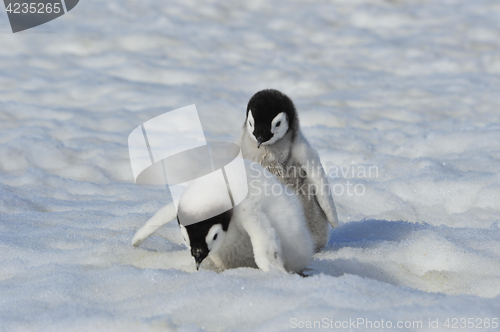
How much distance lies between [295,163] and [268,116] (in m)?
0.35

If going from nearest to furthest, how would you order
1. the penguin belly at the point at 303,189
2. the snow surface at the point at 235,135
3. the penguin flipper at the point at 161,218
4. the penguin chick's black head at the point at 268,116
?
the snow surface at the point at 235,135 → the penguin flipper at the point at 161,218 → the penguin chick's black head at the point at 268,116 → the penguin belly at the point at 303,189

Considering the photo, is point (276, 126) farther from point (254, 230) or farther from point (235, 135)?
point (235, 135)

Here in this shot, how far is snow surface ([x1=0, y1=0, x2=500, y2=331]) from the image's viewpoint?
1852 mm

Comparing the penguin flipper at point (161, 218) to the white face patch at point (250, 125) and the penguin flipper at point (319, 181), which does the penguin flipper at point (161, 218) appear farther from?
the penguin flipper at point (319, 181)

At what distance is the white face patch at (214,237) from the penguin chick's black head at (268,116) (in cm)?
78

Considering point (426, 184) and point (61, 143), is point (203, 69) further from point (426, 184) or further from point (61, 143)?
point (426, 184)

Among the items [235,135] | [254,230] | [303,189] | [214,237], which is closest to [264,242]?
[254,230]

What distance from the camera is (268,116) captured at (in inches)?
106

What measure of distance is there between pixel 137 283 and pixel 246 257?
1.66 feet

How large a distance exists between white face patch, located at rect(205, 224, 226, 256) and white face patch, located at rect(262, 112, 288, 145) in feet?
2.79

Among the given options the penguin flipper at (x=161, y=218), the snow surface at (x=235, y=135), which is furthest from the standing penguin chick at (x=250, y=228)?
the snow surface at (x=235, y=135)

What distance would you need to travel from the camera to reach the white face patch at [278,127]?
107 inches

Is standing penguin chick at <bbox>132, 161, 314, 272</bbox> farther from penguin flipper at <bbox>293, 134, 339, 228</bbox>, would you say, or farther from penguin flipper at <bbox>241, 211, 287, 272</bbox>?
penguin flipper at <bbox>293, 134, 339, 228</bbox>

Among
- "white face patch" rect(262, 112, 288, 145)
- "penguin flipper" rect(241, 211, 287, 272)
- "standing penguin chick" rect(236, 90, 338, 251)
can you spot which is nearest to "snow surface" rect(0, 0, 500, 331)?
"penguin flipper" rect(241, 211, 287, 272)
